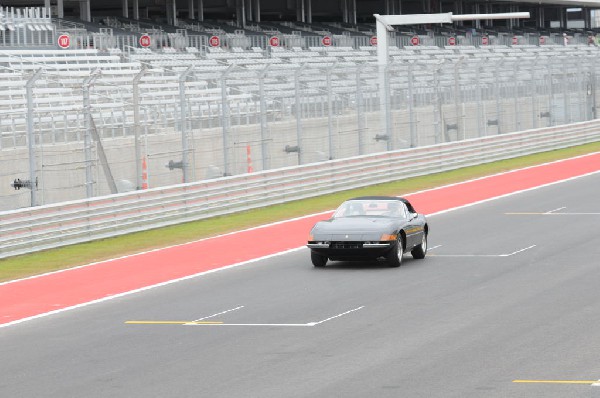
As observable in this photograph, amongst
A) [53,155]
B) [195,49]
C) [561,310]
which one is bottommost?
[561,310]

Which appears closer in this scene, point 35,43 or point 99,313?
point 99,313


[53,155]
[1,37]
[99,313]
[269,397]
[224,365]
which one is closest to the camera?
[269,397]

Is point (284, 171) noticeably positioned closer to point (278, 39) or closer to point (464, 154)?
point (464, 154)

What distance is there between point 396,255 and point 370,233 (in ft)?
1.89

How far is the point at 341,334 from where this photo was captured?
14227mm

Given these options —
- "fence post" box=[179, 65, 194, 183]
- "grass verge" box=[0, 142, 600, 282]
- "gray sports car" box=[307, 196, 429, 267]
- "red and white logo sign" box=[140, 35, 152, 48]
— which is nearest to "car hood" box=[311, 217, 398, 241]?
"gray sports car" box=[307, 196, 429, 267]

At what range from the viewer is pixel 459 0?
8969 centimetres

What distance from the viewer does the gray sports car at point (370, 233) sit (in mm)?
19844

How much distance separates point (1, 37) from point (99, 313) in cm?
3024

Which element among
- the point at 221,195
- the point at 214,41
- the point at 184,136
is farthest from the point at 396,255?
the point at 214,41

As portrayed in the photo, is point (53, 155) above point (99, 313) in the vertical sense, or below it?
above

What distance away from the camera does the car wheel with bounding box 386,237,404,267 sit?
20.0m

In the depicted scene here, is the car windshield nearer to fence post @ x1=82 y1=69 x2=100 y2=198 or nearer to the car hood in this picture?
the car hood

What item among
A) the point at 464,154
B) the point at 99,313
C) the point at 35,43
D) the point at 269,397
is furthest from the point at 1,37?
the point at 269,397
